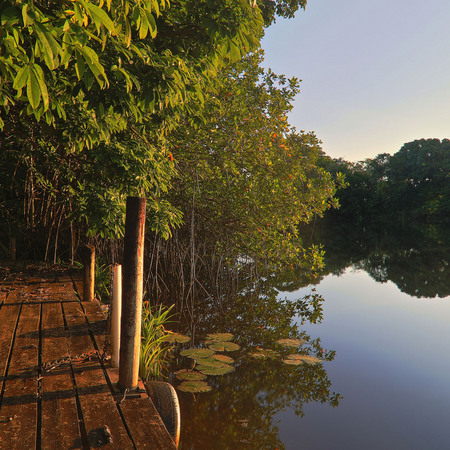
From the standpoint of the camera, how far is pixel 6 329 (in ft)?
12.6

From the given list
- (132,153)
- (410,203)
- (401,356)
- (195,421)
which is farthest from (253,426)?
(410,203)

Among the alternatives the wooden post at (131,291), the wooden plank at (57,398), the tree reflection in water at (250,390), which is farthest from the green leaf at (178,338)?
the wooden post at (131,291)

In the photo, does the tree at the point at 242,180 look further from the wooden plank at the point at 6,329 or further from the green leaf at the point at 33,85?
the green leaf at the point at 33,85

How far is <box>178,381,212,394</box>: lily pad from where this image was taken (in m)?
4.53

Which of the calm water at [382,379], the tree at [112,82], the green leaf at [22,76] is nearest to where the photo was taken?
the green leaf at [22,76]

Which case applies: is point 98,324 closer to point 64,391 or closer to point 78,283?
point 64,391

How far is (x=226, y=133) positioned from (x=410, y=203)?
49518 millimetres

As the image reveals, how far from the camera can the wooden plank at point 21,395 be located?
215 centimetres

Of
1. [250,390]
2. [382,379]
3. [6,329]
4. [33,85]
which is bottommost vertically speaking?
[382,379]

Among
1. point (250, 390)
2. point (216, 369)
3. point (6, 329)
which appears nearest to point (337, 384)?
point (250, 390)

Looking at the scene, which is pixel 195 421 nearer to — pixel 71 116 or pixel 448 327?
pixel 71 116

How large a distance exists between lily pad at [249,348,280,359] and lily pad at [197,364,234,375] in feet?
2.38

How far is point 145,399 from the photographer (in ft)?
8.77

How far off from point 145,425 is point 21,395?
94cm
